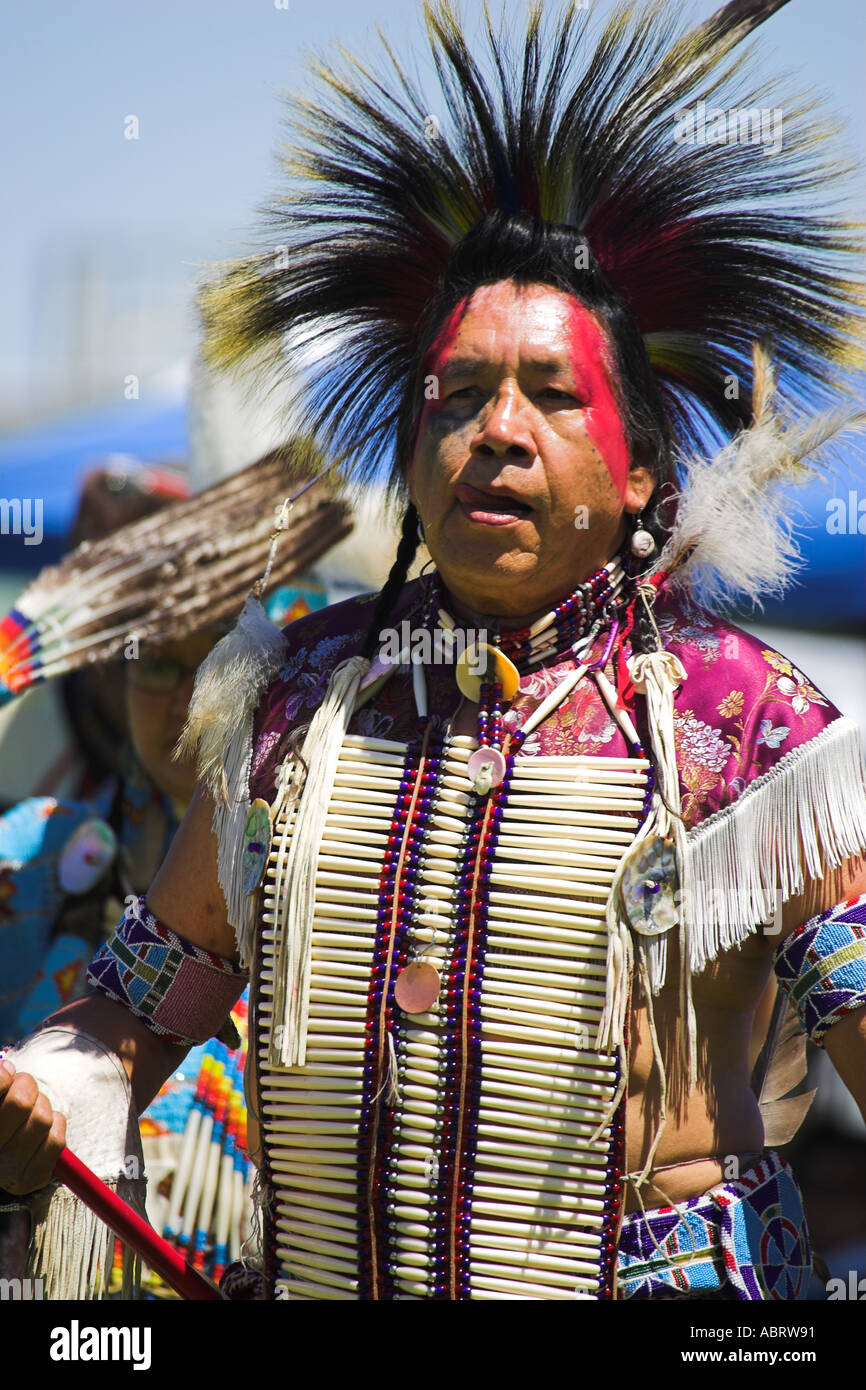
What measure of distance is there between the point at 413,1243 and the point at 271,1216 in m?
0.28

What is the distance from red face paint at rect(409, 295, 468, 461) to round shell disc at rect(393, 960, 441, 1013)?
32.7 inches

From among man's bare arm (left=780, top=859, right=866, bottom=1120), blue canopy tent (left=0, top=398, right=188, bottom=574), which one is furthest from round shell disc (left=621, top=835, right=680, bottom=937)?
blue canopy tent (left=0, top=398, right=188, bottom=574)

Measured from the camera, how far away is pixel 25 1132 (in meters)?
2.12

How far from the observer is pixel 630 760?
7.03 feet

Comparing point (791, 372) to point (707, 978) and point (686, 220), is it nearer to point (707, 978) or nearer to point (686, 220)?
point (686, 220)

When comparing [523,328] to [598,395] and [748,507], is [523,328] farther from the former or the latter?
[748,507]

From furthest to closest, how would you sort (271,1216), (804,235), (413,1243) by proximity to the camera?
(804,235) → (271,1216) → (413,1243)

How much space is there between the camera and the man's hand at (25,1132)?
6.89ft

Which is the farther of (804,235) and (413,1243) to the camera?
(804,235)

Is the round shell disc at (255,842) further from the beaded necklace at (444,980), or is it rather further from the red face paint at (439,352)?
the red face paint at (439,352)

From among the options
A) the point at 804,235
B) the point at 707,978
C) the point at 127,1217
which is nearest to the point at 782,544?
the point at 804,235

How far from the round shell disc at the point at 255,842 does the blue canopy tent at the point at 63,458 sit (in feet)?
17.6

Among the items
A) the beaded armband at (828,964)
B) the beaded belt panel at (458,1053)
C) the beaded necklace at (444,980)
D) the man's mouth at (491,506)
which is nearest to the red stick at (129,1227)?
the beaded belt panel at (458,1053)
